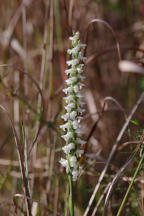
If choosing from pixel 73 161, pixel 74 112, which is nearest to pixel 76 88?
pixel 74 112

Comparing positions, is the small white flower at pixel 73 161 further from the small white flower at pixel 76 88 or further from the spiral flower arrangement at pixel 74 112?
the small white flower at pixel 76 88

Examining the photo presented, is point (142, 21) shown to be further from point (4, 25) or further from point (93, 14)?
point (4, 25)

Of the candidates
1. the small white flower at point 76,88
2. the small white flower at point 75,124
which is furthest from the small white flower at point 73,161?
the small white flower at point 76,88

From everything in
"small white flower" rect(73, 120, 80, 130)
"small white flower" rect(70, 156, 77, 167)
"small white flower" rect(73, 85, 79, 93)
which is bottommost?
"small white flower" rect(70, 156, 77, 167)

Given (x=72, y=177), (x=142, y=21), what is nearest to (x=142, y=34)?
(x=142, y=21)

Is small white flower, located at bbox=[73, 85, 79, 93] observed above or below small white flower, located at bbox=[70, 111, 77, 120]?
above

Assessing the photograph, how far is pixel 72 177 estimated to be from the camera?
97 centimetres

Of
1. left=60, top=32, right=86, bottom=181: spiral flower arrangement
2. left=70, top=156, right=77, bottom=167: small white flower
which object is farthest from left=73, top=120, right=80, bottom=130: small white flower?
left=70, top=156, right=77, bottom=167: small white flower

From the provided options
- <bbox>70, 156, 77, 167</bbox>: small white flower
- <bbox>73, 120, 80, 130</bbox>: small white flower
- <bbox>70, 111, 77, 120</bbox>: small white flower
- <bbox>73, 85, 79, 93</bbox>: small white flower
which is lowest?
<bbox>70, 156, 77, 167</bbox>: small white flower

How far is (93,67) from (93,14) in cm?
52

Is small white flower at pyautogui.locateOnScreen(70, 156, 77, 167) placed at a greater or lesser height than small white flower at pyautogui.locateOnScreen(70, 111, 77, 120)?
lesser

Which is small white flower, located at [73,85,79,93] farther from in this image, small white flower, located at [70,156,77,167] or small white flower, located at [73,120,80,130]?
small white flower, located at [70,156,77,167]

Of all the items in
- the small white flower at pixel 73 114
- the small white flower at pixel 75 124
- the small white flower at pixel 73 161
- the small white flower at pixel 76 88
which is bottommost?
the small white flower at pixel 73 161

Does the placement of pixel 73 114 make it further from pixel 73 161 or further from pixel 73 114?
pixel 73 161
